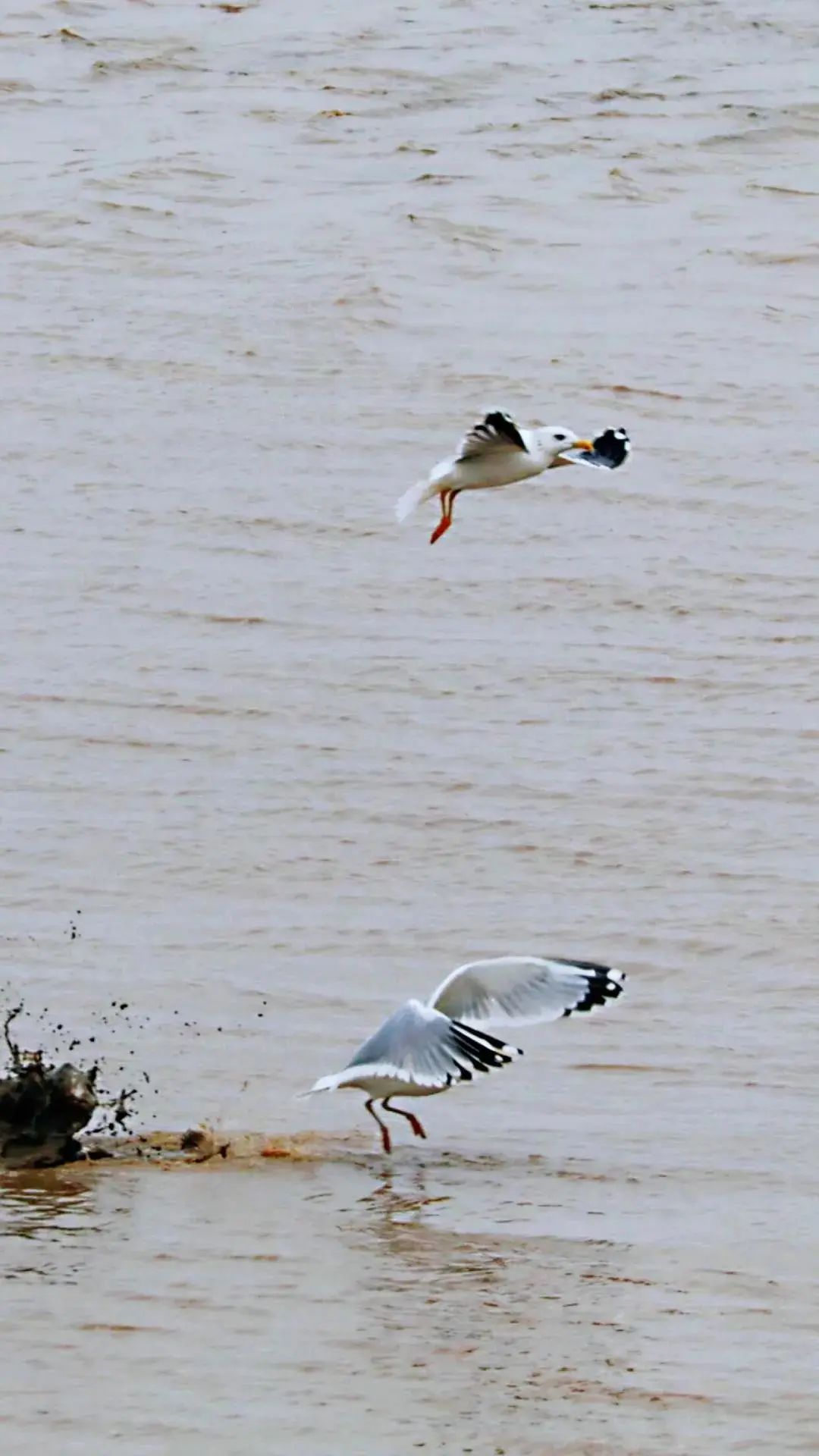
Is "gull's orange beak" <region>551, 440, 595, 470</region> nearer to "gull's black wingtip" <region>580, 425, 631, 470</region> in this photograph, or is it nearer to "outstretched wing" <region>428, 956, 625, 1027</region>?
"gull's black wingtip" <region>580, 425, 631, 470</region>

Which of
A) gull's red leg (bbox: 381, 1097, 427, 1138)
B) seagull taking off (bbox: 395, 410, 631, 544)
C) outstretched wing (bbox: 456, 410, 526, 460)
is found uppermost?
outstretched wing (bbox: 456, 410, 526, 460)

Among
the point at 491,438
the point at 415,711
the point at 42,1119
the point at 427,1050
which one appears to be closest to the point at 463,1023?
the point at 427,1050

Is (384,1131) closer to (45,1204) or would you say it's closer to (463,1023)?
(463,1023)

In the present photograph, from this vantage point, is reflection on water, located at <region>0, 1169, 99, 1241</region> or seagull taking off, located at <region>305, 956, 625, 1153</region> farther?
seagull taking off, located at <region>305, 956, 625, 1153</region>

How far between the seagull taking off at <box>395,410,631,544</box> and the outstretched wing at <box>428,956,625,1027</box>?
148 cm

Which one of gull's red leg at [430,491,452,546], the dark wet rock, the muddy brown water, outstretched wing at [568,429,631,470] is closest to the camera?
the muddy brown water

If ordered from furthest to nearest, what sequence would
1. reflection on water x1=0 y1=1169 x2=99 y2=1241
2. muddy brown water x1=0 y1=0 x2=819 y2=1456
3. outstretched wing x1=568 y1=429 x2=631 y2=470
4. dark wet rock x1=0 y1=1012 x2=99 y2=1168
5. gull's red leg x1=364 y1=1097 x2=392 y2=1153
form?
outstretched wing x1=568 y1=429 x2=631 y2=470 → gull's red leg x1=364 y1=1097 x2=392 y2=1153 → dark wet rock x1=0 y1=1012 x2=99 y2=1168 → reflection on water x1=0 y1=1169 x2=99 y2=1241 → muddy brown water x1=0 y1=0 x2=819 y2=1456

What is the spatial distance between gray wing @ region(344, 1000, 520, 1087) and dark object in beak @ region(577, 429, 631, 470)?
6.67 feet

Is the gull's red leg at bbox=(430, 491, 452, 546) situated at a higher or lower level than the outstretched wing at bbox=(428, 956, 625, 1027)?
higher

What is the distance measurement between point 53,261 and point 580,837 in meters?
6.81

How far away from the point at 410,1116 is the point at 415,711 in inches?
113

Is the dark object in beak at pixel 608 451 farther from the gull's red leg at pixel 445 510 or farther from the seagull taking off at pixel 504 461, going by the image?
the gull's red leg at pixel 445 510

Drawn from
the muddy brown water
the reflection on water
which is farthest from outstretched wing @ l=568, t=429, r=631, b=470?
the reflection on water

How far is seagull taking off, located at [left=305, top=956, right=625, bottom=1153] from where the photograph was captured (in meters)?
6.33
